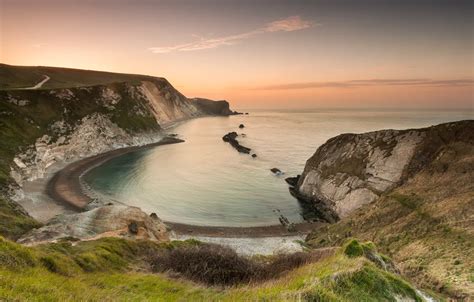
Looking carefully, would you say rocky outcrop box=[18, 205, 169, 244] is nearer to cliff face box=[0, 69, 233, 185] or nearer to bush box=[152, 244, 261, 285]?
bush box=[152, 244, 261, 285]

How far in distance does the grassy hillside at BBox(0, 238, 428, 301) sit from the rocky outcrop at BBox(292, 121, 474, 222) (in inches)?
1522

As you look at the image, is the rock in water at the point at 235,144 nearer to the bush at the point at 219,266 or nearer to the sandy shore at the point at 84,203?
the sandy shore at the point at 84,203

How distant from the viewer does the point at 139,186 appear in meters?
71.6

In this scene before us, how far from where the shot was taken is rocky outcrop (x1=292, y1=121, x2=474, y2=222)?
4953 cm

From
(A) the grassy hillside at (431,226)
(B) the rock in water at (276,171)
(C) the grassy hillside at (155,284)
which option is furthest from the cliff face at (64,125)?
(A) the grassy hillside at (431,226)

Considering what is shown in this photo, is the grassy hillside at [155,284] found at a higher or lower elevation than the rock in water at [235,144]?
higher

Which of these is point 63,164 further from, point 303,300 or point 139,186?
point 303,300

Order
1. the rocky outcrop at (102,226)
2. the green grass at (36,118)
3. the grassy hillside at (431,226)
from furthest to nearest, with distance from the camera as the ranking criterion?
1. the green grass at (36,118)
2. the rocky outcrop at (102,226)
3. the grassy hillside at (431,226)

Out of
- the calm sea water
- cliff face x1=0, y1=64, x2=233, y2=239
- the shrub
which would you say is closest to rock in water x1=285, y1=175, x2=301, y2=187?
the calm sea water

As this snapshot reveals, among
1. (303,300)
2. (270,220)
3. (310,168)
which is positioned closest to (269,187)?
(310,168)

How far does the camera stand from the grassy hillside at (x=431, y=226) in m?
23.6

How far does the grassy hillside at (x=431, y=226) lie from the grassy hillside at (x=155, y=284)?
457 inches

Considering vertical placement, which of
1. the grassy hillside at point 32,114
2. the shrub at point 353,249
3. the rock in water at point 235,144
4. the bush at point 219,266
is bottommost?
the rock in water at point 235,144

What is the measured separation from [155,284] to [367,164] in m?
48.9
